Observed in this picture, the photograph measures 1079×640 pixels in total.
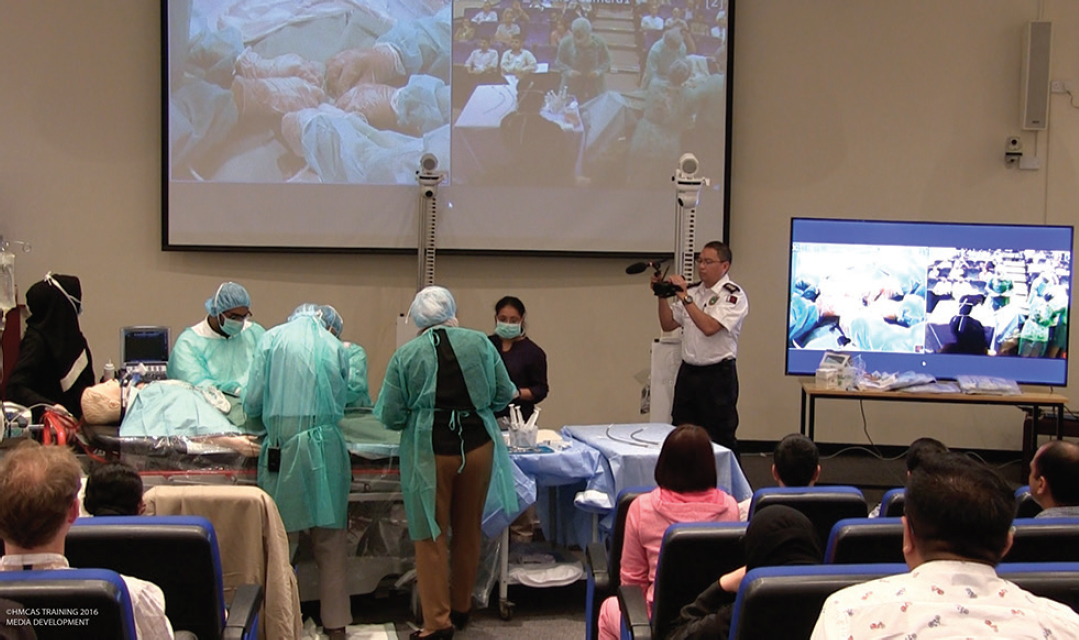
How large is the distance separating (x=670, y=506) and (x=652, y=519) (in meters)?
0.06

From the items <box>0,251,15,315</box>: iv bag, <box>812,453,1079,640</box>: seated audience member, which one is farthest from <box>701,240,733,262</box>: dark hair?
<box>0,251,15,315</box>: iv bag

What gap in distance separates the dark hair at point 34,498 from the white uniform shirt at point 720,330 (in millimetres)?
3496

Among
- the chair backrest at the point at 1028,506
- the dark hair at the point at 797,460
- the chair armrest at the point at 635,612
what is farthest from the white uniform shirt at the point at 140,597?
the chair backrest at the point at 1028,506

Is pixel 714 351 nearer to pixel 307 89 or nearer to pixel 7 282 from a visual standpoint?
pixel 307 89

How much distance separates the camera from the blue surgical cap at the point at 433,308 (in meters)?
3.44

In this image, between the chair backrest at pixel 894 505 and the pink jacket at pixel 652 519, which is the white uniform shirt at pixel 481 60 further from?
the chair backrest at pixel 894 505

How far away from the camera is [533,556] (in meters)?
3.87

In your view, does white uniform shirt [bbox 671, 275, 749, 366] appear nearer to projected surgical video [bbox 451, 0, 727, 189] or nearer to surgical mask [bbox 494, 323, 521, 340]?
surgical mask [bbox 494, 323, 521, 340]

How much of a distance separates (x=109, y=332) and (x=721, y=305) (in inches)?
148

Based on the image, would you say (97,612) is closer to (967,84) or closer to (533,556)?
(533,556)

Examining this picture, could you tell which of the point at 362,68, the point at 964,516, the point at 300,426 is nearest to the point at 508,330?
the point at 300,426

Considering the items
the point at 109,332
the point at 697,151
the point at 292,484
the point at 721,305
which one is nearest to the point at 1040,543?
the point at 292,484

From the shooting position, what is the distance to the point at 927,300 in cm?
588

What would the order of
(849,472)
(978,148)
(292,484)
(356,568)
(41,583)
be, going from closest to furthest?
(41,583) < (292,484) < (356,568) < (849,472) < (978,148)
